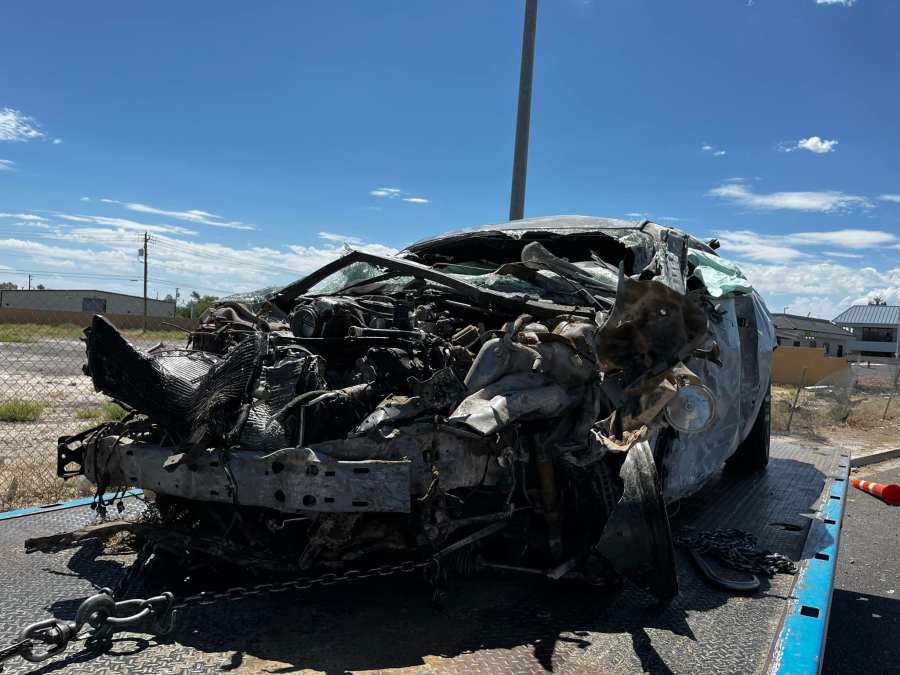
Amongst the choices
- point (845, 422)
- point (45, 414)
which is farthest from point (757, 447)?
point (45, 414)

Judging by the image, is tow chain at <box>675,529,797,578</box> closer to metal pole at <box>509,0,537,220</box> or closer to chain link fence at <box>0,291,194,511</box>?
chain link fence at <box>0,291,194,511</box>

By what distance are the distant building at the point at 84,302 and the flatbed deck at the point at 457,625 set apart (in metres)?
53.6

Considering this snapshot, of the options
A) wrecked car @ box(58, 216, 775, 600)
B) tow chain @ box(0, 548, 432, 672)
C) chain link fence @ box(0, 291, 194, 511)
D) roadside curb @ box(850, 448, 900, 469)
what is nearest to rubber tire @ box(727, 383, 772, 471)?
wrecked car @ box(58, 216, 775, 600)

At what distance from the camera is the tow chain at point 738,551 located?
3.54 m

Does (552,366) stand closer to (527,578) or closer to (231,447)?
(527,578)

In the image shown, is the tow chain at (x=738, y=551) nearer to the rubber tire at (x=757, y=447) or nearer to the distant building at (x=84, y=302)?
the rubber tire at (x=757, y=447)

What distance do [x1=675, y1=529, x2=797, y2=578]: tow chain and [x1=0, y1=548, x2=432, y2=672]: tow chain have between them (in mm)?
1629

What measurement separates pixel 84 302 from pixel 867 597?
63.7 metres

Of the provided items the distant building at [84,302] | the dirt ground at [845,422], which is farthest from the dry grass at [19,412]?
the distant building at [84,302]

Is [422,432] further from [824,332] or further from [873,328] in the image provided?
[873,328]

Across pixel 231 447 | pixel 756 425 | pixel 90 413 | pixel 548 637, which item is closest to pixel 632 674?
pixel 548 637

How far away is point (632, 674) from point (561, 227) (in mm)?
3067

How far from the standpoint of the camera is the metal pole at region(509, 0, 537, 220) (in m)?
8.48

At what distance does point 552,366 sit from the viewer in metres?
3.02
